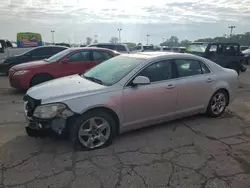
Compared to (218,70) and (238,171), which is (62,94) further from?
(218,70)

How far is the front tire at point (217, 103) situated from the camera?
208 inches

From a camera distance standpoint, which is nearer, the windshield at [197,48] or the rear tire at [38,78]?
the rear tire at [38,78]

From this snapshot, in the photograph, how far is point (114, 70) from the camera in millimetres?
4438

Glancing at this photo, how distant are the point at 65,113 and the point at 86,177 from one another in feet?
3.23

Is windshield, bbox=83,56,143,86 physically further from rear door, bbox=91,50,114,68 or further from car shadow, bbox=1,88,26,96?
car shadow, bbox=1,88,26,96

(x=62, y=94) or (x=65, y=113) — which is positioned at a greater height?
(x=62, y=94)

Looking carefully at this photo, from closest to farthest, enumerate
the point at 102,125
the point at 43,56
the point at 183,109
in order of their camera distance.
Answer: the point at 102,125 < the point at 183,109 < the point at 43,56

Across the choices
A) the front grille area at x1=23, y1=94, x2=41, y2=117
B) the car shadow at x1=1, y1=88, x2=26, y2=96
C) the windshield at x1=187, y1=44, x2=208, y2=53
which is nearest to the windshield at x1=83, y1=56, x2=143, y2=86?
the front grille area at x1=23, y1=94, x2=41, y2=117

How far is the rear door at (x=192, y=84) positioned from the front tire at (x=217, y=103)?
216 millimetres

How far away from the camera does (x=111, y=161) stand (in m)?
3.46

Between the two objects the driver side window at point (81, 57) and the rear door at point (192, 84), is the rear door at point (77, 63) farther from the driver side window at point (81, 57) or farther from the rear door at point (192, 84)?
the rear door at point (192, 84)

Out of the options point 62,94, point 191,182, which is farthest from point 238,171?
point 62,94

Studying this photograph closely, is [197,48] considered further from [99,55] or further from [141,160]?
[141,160]

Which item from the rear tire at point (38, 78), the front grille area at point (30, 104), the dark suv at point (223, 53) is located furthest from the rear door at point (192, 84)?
the dark suv at point (223, 53)
